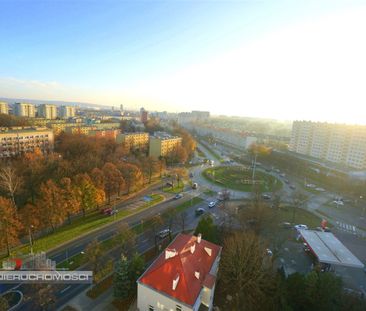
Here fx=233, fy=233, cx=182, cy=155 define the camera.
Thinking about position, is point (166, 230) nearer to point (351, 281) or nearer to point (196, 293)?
point (196, 293)

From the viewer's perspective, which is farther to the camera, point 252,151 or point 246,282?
point 252,151

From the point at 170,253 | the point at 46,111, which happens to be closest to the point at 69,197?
the point at 170,253

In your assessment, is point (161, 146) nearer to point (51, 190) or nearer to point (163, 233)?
point (163, 233)

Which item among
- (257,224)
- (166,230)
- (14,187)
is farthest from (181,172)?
(14,187)

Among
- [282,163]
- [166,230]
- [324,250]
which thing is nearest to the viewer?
[324,250]

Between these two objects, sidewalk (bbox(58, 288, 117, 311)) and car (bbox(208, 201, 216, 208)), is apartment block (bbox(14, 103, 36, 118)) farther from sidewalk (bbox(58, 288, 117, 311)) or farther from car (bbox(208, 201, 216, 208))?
sidewalk (bbox(58, 288, 117, 311))

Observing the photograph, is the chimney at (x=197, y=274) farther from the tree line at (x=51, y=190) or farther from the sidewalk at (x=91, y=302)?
the tree line at (x=51, y=190)

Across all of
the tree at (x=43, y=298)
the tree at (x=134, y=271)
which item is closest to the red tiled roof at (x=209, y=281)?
the tree at (x=134, y=271)
